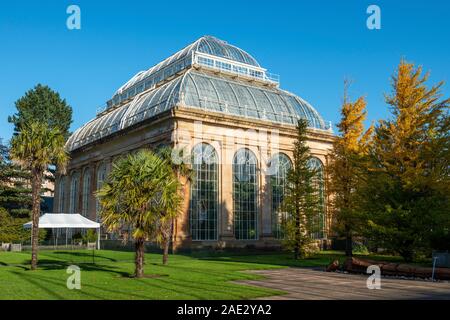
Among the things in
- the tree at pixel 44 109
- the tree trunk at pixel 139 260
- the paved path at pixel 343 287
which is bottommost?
the paved path at pixel 343 287

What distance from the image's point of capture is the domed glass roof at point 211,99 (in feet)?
152

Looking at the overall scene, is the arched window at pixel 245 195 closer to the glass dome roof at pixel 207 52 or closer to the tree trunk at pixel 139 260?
the glass dome roof at pixel 207 52

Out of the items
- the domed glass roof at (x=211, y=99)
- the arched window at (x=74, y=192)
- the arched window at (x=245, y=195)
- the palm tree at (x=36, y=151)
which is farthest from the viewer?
the arched window at (x=74, y=192)

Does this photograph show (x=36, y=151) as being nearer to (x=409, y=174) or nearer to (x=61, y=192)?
(x=409, y=174)

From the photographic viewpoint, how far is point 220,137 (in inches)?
1784

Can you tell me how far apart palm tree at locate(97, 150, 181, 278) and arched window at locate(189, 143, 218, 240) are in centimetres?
2007

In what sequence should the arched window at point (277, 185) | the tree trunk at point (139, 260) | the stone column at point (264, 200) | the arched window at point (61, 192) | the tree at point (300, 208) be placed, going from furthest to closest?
the arched window at point (61, 192) < the arched window at point (277, 185) < the stone column at point (264, 200) < the tree at point (300, 208) < the tree trunk at point (139, 260)

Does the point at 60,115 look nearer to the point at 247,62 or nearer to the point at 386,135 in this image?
the point at 247,62

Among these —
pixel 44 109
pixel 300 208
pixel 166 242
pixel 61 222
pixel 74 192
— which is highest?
pixel 44 109

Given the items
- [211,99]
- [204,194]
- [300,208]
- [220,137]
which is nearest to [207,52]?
[211,99]

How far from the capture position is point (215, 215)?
4441cm

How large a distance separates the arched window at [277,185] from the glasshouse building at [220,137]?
0.11m

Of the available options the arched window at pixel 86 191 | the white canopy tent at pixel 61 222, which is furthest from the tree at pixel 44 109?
the white canopy tent at pixel 61 222

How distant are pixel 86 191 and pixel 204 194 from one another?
23.0 meters
